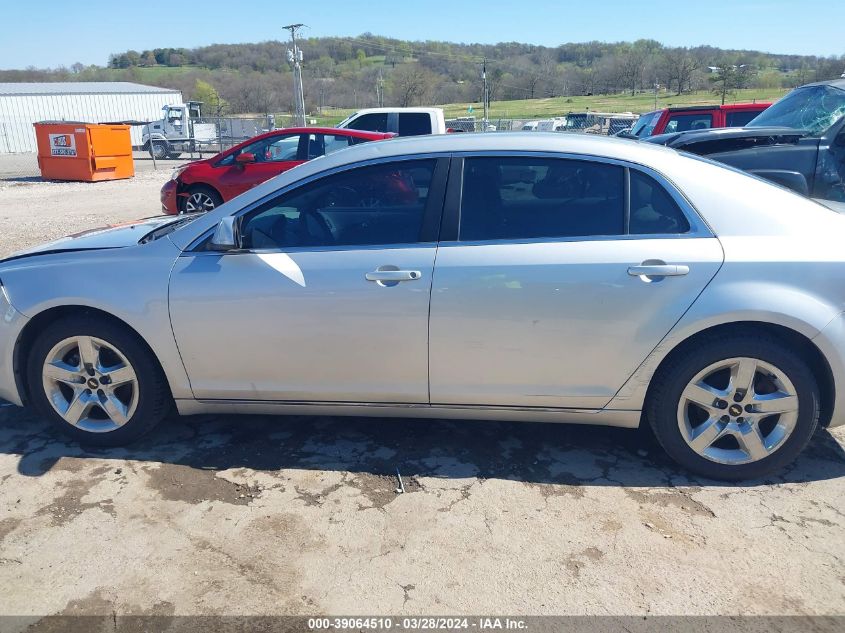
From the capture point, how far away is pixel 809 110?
707cm

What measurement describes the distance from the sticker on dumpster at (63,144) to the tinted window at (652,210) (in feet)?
69.9

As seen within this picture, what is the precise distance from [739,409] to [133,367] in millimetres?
3066

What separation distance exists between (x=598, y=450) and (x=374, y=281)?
1.55 m

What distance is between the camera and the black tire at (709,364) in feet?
10.0

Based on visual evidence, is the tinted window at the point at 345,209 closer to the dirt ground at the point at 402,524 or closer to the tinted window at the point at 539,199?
the tinted window at the point at 539,199

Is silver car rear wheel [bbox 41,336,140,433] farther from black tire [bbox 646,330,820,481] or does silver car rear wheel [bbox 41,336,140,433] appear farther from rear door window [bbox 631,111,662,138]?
rear door window [bbox 631,111,662,138]

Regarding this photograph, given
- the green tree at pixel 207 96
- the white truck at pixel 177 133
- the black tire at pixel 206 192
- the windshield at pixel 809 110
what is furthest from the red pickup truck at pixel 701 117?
the green tree at pixel 207 96

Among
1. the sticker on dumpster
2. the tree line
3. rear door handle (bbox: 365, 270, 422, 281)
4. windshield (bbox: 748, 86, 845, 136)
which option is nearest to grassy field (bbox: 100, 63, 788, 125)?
the tree line

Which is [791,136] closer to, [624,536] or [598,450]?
[598,450]

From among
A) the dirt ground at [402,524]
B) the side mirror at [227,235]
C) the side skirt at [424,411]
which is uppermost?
the side mirror at [227,235]

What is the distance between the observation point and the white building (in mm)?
46375

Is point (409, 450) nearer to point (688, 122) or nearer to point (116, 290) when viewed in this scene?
point (116, 290)

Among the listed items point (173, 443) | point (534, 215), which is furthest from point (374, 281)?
point (173, 443)

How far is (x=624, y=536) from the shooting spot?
9.29ft
